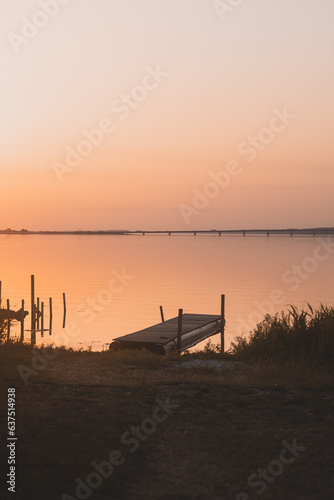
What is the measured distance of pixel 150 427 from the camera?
33.5 ft

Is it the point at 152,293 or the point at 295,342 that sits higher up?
the point at 152,293

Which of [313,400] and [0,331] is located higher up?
[0,331]

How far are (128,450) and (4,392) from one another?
4.21 meters

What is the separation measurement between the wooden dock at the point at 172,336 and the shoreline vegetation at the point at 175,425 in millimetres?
5551

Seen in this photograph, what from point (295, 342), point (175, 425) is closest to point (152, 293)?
point (295, 342)

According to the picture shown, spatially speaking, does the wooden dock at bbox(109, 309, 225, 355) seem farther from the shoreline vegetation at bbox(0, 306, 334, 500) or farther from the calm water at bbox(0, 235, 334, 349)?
the shoreline vegetation at bbox(0, 306, 334, 500)

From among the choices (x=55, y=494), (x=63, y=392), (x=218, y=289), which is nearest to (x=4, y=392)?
(x=63, y=392)

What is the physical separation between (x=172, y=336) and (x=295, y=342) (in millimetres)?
7584

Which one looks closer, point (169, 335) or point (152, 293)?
point (169, 335)

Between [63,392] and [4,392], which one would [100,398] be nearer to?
[63,392]

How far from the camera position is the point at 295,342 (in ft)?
60.1

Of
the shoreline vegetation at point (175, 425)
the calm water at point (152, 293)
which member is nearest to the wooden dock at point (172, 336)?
the calm water at point (152, 293)

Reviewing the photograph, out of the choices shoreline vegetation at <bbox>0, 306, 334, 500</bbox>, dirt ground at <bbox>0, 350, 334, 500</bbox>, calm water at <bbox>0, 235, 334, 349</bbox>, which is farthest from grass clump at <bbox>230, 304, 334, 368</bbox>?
calm water at <bbox>0, 235, 334, 349</bbox>

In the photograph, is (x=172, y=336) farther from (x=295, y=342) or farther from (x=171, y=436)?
(x=171, y=436)
